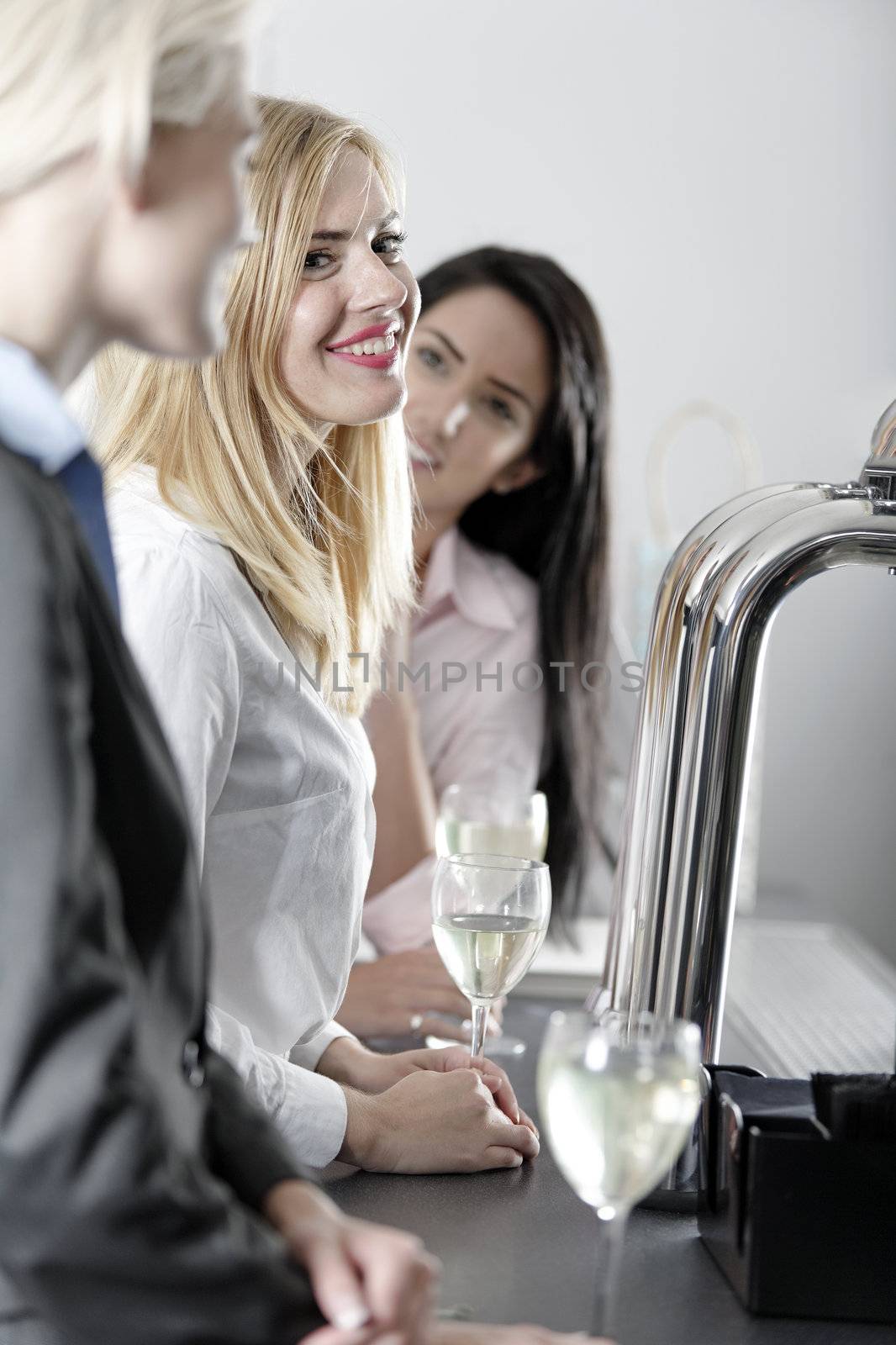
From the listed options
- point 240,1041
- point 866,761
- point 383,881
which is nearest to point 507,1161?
point 240,1041

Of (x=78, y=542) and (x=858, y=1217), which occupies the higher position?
(x=78, y=542)

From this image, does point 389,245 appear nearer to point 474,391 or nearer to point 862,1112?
point 862,1112

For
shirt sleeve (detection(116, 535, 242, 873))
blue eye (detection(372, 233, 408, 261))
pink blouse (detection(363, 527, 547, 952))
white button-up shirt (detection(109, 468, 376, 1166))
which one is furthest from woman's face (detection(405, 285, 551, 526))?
shirt sleeve (detection(116, 535, 242, 873))

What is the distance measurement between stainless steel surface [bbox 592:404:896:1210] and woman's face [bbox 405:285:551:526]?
4.36 feet

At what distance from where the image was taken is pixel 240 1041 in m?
0.97

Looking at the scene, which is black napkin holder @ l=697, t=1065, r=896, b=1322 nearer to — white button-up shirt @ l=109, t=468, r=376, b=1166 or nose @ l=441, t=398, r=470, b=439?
white button-up shirt @ l=109, t=468, r=376, b=1166

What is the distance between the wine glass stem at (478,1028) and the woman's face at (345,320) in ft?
1.58

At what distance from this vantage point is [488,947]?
1.03 metres

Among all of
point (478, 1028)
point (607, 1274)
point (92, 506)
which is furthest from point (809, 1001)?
point (92, 506)

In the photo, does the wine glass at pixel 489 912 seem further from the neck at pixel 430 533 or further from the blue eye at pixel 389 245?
the neck at pixel 430 533

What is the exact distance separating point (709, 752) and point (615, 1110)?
34 centimetres

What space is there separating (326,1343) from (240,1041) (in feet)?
1.33

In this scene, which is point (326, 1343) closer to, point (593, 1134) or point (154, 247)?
point (593, 1134)

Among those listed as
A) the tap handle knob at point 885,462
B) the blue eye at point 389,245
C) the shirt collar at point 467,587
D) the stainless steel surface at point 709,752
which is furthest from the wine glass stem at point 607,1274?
the shirt collar at point 467,587
